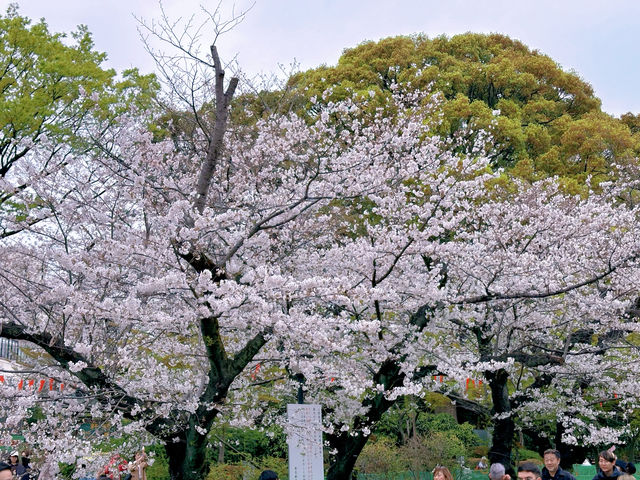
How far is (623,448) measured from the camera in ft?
63.6

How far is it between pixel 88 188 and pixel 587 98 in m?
19.4

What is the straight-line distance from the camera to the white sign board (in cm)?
865

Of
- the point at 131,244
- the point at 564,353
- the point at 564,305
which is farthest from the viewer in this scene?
the point at 564,305

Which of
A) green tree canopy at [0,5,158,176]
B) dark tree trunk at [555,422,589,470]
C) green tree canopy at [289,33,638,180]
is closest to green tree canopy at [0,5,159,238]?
green tree canopy at [0,5,158,176]

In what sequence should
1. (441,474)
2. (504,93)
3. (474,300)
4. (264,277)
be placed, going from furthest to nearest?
(504,93) → (474,300) → (264,277) → (441,474)

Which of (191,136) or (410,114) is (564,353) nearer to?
(410,114)

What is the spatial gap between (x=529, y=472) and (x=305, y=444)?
4.23 metres

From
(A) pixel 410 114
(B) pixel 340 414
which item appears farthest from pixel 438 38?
(B) pixel 340 414

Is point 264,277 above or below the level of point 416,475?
above

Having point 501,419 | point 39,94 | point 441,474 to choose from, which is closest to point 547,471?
point 441,474

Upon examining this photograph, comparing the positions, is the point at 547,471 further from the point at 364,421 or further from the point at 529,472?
the point at 364,421

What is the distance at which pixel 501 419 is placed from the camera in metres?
12.0

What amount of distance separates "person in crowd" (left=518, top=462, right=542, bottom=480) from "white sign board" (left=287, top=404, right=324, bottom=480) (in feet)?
12.9

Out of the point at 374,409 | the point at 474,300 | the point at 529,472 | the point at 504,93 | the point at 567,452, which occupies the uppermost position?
the point at 504,93
